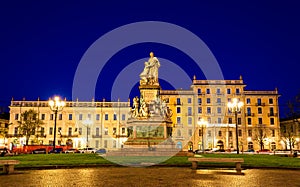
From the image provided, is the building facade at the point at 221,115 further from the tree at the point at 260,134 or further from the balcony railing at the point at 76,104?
the balcony railing at the point at 76,104

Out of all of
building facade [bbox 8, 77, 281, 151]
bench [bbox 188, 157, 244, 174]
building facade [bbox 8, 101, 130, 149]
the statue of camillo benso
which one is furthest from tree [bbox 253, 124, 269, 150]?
bench [bbox 188, 157, 244, 174]

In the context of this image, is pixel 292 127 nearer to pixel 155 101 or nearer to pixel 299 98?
pixel 299 98

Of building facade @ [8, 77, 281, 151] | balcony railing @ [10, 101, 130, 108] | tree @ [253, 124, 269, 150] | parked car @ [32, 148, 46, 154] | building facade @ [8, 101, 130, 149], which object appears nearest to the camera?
parked car @ [32, 148, 46, 154]

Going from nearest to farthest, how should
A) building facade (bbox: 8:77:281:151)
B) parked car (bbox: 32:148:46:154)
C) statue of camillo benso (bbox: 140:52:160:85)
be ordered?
statue of camillo benso (bbox: 140:52:160:85) → parked car (bbox: 32:148:46:154) → building facade (bbox: 8:77:281:151)

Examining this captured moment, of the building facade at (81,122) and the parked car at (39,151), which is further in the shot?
Result: the building facade at (81,122)

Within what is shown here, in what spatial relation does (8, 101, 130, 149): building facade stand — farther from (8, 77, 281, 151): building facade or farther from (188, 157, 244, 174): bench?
(188, 157, 244, 174): bench

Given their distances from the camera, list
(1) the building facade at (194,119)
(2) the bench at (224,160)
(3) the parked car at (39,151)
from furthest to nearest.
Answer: (1) the building facade at (194,119), (3) the parked car at (39,151), (2) the bench at (224,160)

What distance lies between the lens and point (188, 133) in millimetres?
74812

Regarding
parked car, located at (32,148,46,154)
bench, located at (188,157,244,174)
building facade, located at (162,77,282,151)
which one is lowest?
parked car, located at (32,148,46,154)

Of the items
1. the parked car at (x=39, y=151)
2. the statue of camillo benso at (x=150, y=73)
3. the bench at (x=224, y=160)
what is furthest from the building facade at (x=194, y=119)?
the bench at (x=224, y=160)

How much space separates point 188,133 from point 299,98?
38136 mm

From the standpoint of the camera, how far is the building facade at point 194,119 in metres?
73.1

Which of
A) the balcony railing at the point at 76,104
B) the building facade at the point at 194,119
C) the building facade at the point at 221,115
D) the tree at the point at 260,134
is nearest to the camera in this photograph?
the tree at the point at 260,134

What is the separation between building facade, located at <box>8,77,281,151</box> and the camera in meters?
73.1
